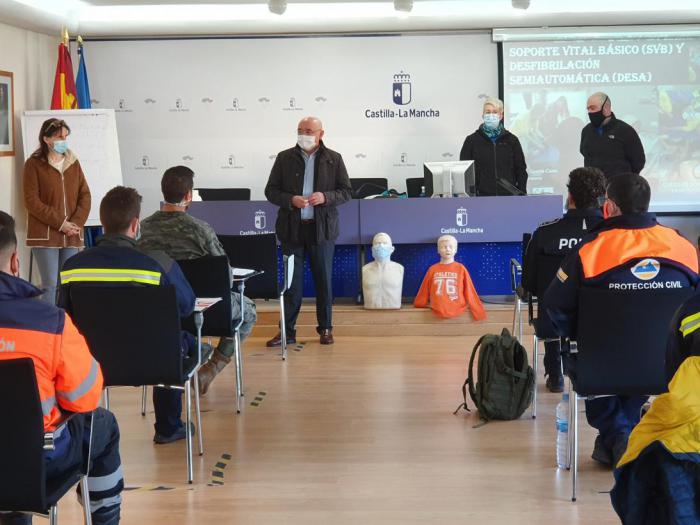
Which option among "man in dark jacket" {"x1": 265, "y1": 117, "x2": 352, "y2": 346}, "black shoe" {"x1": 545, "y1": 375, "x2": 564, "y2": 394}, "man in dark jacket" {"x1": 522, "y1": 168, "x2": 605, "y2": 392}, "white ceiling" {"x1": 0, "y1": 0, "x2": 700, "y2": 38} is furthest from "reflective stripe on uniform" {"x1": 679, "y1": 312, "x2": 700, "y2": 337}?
"white ceiling" {"x1": 0, "y1": 0, "x2": 700, "y2": 38}

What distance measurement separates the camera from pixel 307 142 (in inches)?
275

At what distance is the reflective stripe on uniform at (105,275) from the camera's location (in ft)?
12.6

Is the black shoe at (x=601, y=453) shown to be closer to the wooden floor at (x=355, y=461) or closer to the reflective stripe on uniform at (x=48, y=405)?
the wooden floor at (x=355, y=461)

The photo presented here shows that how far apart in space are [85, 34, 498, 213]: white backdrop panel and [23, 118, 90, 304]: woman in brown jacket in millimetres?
2316

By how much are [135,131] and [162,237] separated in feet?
18.0

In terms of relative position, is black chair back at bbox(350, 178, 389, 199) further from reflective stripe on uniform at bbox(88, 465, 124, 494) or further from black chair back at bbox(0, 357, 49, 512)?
black chair back at bbox(0, 357, 49, 512)

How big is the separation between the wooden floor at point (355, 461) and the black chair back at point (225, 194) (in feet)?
8.75

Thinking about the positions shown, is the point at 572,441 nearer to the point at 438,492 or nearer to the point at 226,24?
the point at 438,492

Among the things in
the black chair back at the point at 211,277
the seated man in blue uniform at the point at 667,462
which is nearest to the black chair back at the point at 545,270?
the black chair back at the point at 211,277

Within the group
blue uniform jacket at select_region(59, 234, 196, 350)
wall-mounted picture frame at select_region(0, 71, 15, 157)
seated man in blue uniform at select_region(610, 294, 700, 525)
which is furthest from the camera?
wall-mounted picture frame at select_region(0, 71, 15, 157)

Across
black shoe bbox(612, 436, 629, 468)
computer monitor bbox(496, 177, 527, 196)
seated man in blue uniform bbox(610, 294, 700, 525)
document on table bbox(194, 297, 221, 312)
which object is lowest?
black shoe bbox(612, 436, 629, 468)

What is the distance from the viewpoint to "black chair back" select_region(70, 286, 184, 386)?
150 inches

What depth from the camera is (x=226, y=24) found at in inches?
380

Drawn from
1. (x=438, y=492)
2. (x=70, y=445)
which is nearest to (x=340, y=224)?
(x=438, y=492)
